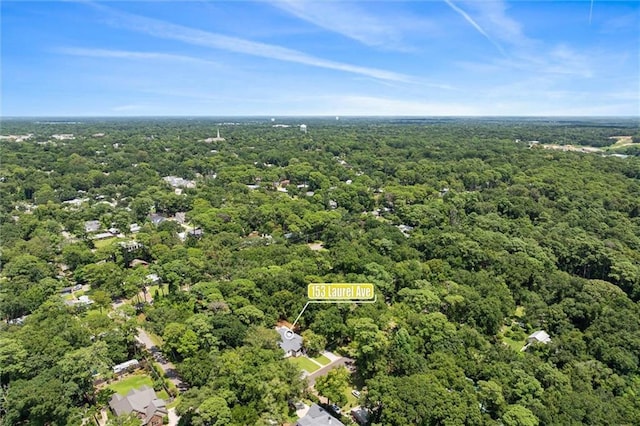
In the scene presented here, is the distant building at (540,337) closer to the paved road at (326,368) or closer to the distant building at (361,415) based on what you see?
the paved road at (326,368)

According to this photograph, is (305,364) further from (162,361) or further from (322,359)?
(162,361)

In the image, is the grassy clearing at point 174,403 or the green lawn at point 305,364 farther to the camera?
the green lawn at point 305,364

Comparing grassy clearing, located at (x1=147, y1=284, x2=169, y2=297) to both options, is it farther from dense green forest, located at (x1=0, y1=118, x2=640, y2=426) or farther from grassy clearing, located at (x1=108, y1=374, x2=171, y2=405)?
grassy clearing, located at (x1=108, y1=374, x2=171, y2=405)

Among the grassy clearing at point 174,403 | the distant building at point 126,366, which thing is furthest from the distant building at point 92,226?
the grassy clearing at point 174,403

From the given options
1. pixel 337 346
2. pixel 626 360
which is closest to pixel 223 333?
pixel 337 346

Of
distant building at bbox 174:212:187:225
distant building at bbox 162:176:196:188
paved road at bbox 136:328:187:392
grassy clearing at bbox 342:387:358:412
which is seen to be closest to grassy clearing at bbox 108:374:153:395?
paved road at bbox 136:328:187:392
